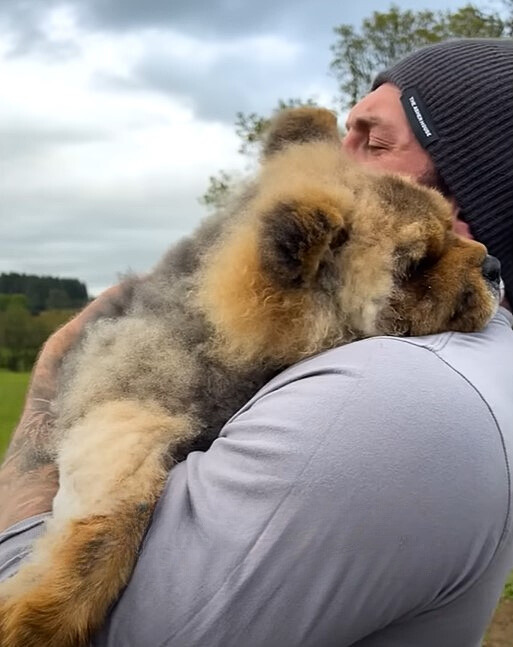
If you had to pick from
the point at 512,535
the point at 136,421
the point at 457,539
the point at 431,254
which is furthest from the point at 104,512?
the point at 431,254

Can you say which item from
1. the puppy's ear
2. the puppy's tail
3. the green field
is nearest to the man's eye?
the puppy's ear

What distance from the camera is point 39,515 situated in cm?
222

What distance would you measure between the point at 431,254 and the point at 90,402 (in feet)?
3.70

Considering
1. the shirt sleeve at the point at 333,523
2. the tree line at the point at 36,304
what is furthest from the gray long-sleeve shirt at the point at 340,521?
the tree line at the point at 36,304

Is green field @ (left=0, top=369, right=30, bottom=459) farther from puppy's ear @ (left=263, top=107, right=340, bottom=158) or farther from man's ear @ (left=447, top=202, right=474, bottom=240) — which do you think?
man's ear @ (left=447, top=202, right=474, bottom=240)

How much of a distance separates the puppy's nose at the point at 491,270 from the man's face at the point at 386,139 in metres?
0.50

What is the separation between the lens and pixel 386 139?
2.91 metres

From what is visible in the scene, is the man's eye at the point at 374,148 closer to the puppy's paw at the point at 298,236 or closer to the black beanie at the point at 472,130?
the black beanie at the point at 472,130

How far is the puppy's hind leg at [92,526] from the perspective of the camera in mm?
1826

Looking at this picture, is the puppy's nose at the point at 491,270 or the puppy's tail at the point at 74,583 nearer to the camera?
the puppy's tail at the point at 74,583

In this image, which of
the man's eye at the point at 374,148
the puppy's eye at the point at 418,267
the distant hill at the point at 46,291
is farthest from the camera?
the distant hill at the point at 46,291

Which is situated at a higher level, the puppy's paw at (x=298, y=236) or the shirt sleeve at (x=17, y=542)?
the puppy's paw at (x=298, y=236)

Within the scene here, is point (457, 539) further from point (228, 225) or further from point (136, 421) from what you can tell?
point (228, 225)

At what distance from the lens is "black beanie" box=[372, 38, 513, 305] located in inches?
111
